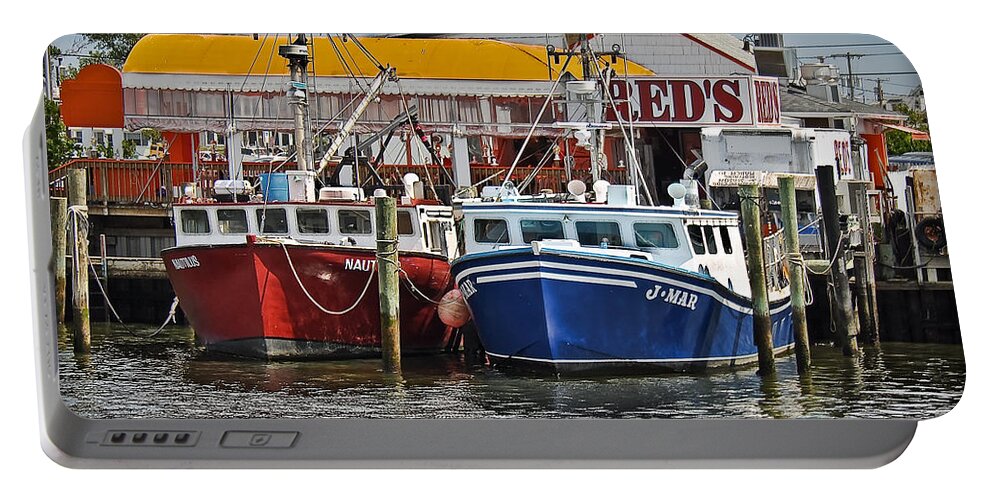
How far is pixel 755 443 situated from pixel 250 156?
252 cm

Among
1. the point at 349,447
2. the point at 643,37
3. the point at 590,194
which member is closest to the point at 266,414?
the point at 349,447

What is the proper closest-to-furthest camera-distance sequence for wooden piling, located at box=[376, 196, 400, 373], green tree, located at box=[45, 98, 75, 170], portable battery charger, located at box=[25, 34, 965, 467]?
green tree, located at box=[45, 98, 75, 170] → portable battery charger, located at box=[25, 34, 965, 467] → wooden piling, located at box=[376, 196, 400, 373]

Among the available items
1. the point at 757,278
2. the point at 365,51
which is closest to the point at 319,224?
the point at 365,51

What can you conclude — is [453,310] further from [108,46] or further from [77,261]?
[108,46]

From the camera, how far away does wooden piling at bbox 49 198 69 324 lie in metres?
7.47

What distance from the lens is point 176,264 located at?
25.8 ft

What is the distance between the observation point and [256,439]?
7648mm

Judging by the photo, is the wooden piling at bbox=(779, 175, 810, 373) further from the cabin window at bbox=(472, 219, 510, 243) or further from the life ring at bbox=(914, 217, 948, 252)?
the cabin window at bbox=(472, 219, 510, 243)

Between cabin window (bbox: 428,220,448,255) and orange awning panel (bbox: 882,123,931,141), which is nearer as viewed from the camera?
orange awning panel (bbox: 882,123,931,141)

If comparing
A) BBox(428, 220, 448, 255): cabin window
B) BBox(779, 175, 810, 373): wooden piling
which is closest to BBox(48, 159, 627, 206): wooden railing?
BBox(428, 220, 448, 255): cabin window

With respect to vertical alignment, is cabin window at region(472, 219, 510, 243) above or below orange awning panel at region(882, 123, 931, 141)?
below

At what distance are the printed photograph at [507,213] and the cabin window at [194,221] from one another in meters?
0.01

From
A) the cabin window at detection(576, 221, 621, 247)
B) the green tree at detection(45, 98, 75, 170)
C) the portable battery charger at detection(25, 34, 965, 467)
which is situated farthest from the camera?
the cabin window at detection(576, 221, 621, 247)

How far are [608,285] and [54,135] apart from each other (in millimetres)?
2513
